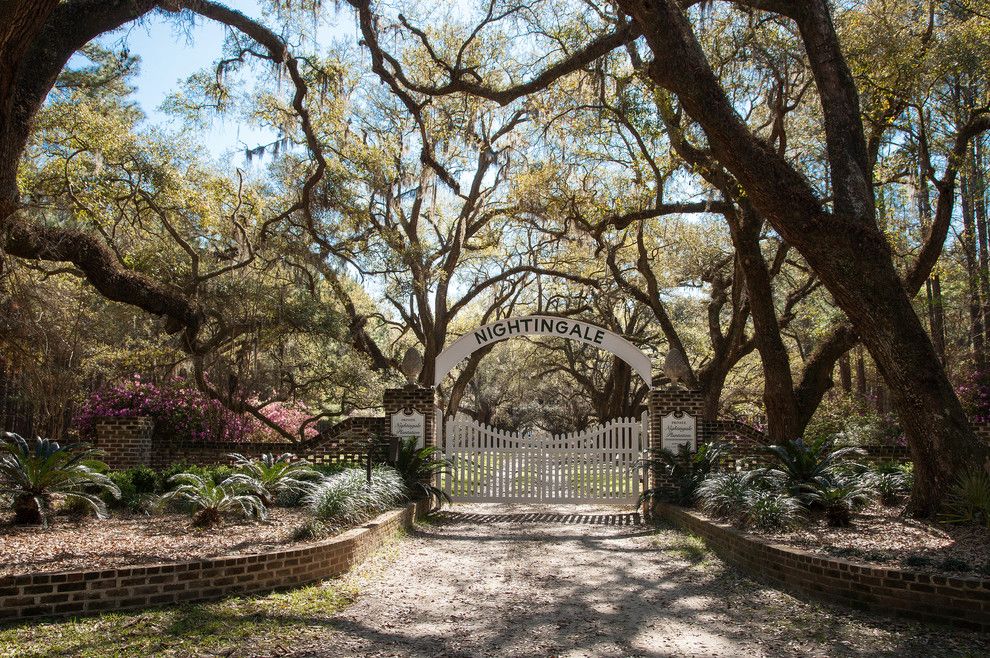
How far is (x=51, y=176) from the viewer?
1326 centimetres

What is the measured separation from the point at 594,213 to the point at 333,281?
579cm

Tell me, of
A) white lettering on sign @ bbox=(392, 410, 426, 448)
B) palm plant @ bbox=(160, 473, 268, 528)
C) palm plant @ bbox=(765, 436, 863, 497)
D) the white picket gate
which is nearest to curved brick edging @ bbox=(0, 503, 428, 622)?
palm plant @ bbox=(160, 473, 268, 528)

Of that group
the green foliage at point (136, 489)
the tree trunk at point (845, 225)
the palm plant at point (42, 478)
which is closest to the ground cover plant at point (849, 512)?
the tree trunk at point (845, 225)

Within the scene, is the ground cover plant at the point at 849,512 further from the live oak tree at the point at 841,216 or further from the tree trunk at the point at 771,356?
the tree trunk at the point at 771,356

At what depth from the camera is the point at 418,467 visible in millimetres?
11258

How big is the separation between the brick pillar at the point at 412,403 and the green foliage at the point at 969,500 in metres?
7.32

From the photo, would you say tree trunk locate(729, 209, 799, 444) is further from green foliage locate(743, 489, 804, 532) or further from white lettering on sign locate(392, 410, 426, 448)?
white lettering on sign locate(392, 410, 426, 448)

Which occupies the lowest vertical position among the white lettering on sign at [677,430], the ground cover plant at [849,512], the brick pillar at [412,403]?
the ground cover plant at [849,512]

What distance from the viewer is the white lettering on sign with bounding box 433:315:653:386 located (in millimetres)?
12688

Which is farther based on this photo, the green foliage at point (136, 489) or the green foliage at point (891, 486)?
the green foliage at point (891, 486)

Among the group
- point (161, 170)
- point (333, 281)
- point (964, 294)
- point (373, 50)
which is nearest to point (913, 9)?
point (373, 50)

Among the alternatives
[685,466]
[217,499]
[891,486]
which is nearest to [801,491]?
[891,486]

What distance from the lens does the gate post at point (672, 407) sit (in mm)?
11641

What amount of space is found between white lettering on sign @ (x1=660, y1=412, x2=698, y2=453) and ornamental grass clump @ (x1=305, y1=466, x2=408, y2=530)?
4.18 metres
